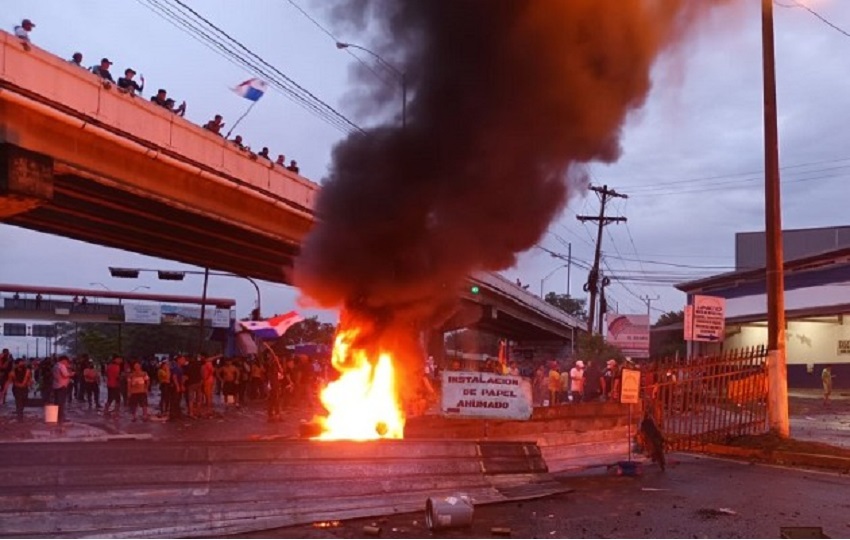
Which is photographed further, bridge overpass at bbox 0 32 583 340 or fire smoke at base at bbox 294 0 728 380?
bridge overpass at bbox 0 32 583 340

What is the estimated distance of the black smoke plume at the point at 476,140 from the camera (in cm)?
1196

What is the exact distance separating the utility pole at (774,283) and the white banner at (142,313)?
143ft

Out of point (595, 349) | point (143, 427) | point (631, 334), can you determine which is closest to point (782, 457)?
point (631, 334)

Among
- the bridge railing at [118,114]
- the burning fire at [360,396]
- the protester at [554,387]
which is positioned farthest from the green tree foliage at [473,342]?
the burning fire at [360,396]

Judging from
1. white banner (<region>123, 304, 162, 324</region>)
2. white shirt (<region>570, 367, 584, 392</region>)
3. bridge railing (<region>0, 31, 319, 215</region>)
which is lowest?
Answer: white shirt (<region>570, 367, 584, 392</region>)

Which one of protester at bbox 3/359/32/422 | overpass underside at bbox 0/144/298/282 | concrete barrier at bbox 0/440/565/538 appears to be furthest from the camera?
protester at bbox 3/359/32/422

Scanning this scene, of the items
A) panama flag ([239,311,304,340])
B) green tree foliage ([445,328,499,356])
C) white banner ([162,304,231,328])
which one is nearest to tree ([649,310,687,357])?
green tree foliage ([445,328,499,356])

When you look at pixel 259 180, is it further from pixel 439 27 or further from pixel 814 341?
pixel 814 341

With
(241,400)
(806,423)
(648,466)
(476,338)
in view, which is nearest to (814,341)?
(806,423)

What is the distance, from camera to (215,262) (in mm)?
30469

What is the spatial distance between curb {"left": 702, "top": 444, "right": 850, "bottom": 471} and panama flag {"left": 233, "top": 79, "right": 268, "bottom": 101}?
40.4ft

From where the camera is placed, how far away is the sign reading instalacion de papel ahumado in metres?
12.6

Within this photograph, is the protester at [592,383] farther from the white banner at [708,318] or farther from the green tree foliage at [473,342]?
the green tree foliage at [473,342]

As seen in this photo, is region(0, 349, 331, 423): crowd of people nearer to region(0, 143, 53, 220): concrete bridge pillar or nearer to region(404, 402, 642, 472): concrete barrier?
region(0, 143, 53, 220): concrete bridge pillar
